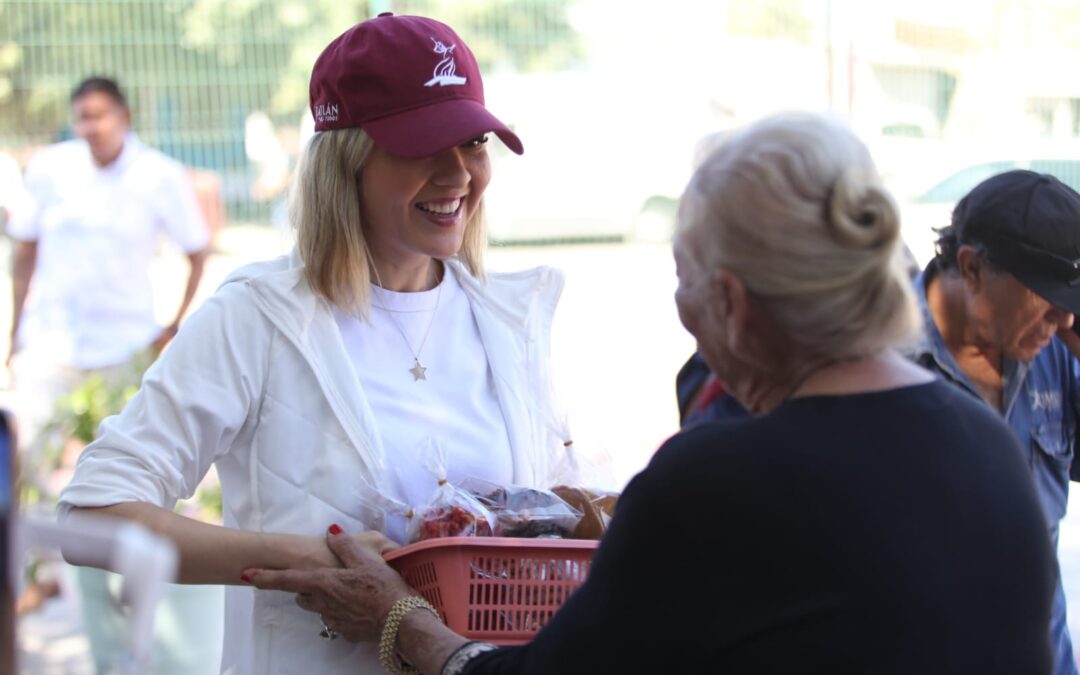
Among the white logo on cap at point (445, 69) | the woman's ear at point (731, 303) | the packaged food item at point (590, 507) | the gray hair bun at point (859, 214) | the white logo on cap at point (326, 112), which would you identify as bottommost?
the packaged food item at point (590, 507)

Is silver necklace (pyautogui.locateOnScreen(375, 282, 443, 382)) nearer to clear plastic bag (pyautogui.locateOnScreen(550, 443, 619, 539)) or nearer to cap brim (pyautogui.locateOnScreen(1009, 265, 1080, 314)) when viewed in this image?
clear plastic bag (pyautogui.locateOnScreen(550, 443, 619, 539))

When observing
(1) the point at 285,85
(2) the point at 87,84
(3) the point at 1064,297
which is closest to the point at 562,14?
(1) the point at 285,85

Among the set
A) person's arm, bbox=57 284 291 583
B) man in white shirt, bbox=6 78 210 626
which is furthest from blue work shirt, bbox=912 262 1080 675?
man in white shirt, bbox=6 78 210 626

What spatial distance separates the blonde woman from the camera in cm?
210

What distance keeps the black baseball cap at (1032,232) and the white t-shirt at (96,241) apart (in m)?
3.83

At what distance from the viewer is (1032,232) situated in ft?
8.41

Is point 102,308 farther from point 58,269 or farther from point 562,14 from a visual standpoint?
point 562,14

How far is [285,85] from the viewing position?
10.1 metres

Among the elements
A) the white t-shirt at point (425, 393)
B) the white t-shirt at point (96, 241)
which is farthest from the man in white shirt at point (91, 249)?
the white t-shirt at point (425, 393)

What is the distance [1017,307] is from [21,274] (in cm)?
451

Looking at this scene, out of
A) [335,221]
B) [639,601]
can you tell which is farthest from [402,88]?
[639,601]

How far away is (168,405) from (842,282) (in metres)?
1.17

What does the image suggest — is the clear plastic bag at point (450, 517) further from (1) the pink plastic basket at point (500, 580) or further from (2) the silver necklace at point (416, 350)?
(2) the silver necklace at point (416, 350)

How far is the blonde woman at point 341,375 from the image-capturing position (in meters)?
2.10
